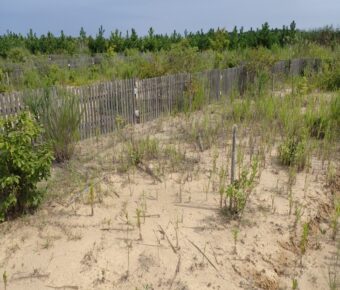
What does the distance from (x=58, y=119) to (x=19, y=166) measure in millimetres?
1870

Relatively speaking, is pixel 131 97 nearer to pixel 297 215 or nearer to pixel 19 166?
pixel 19 166

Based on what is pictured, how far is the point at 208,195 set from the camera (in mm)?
4363

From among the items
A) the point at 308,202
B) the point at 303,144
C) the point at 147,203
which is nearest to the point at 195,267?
the point at 147,203

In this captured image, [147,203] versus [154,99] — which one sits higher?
[154,99]

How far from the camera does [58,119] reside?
532 centimetres

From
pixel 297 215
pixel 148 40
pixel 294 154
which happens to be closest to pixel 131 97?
pixel 294 154

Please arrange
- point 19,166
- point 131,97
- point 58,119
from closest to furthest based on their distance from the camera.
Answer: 1. point 19,166
2. point 58,119
3. point 131,97

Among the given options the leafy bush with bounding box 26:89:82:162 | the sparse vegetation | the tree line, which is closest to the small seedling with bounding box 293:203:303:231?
the sparse vegetation

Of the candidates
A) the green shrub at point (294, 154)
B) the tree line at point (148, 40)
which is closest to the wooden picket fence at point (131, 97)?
the green shrub at point (294, 154)

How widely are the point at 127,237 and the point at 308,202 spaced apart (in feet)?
7.06

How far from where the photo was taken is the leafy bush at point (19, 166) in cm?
359

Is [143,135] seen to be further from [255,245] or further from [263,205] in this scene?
[255,245]

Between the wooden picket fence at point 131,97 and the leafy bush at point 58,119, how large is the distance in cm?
33

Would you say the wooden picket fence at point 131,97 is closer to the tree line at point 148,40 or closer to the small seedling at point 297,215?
the small seedling at point 297,215
